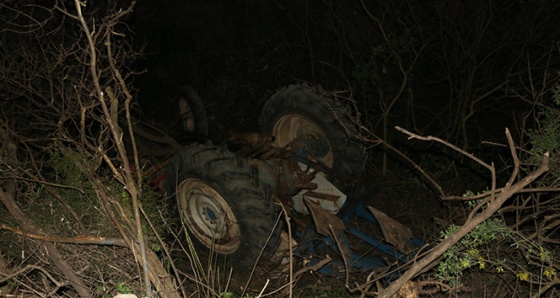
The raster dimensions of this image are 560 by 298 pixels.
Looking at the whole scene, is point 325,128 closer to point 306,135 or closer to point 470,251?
point 306,135

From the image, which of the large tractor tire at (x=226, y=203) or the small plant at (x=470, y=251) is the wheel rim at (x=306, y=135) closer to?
the large tractor tire at (x=226, y=203)

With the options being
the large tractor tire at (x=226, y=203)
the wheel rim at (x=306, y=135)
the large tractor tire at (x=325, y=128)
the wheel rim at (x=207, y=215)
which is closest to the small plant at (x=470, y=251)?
the large tractor tire at (x=226, y=203)

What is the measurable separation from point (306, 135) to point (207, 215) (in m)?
1.39

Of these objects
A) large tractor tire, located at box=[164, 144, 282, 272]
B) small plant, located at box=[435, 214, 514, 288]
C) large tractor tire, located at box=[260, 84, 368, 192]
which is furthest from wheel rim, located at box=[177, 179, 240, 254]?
small plant, located at box=[435, 214, 514, 288]

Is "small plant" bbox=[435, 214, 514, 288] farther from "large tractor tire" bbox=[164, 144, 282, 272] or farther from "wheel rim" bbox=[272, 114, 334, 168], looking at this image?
"wheel rim" bbox=[272, 114, 334, 168]

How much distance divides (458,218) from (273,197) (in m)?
1.62

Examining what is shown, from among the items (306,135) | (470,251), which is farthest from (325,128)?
(470,251)

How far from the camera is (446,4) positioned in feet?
22.3

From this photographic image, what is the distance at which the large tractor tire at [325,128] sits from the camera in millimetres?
5730

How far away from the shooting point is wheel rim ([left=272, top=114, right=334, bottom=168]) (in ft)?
19.9

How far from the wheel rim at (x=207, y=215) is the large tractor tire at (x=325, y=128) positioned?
3.59 ft

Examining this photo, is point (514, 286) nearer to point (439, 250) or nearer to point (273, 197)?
point (439, 250)

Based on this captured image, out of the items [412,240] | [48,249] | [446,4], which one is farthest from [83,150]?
[446,4]

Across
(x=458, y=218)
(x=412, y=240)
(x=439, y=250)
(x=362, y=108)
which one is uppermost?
(x=439, y=250)
